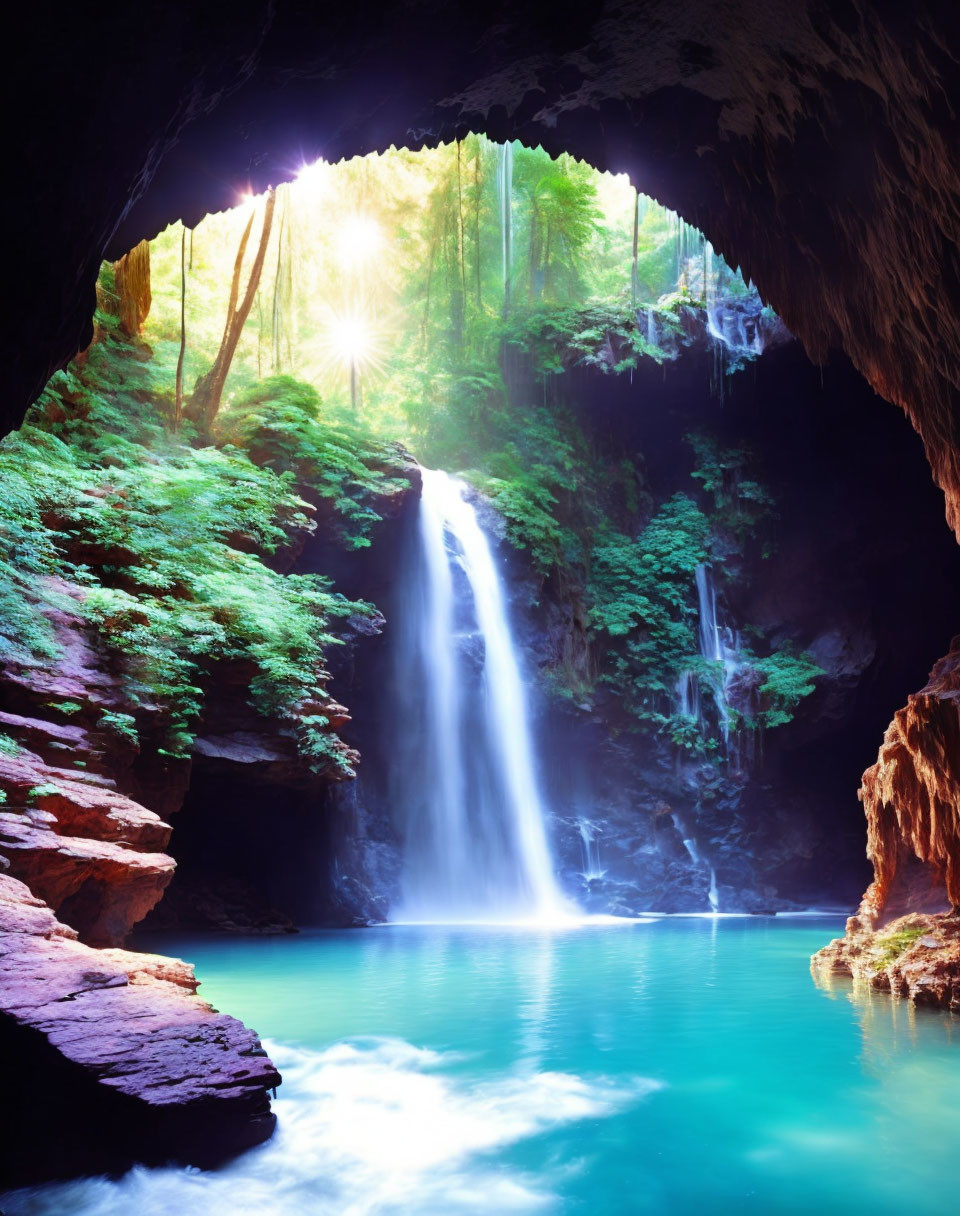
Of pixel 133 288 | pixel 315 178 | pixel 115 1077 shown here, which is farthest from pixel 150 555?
pixel 315 178

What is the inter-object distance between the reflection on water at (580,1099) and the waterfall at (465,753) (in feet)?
26.0

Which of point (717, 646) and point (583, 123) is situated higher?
point (583, 123)

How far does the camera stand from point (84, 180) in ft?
11.7

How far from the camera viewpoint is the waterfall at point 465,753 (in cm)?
1809

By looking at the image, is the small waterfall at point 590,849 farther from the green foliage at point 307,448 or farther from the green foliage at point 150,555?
the green foliage at point 307,448

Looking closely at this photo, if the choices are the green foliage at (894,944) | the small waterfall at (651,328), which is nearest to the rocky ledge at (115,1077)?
the green foliage at (894,944)

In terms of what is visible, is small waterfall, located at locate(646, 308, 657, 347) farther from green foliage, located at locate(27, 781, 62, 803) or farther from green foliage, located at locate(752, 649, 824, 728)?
green foliage, located at locate(27, 781, 62, 803)

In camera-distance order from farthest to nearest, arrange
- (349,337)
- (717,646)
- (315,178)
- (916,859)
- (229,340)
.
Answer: (349,337) → (717,646) → (315,178) → (229,340) → (916,859)

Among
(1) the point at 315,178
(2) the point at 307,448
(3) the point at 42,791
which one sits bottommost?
(3) the point at 42,791

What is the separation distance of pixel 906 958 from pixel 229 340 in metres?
13.4

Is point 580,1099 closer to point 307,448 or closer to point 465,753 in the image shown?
point 307,448

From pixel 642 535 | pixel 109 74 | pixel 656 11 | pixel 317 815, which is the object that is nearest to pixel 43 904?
pixel 109 74

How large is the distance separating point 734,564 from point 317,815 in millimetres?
12903

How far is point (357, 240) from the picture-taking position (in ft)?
73.1
